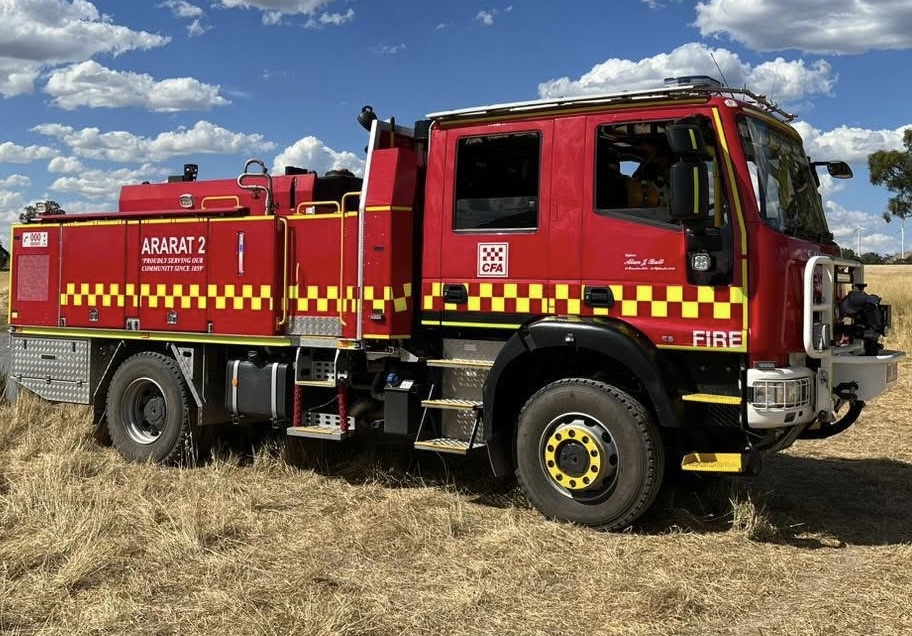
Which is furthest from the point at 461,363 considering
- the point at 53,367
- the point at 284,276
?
the point at 53,367

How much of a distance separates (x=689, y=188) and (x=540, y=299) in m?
1.34

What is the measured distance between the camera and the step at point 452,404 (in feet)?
20.5

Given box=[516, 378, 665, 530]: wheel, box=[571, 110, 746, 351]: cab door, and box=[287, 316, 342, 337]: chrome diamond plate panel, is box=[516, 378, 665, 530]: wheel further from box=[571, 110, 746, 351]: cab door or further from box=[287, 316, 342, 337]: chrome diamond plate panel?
box=[287, 316, 342, 337]: chrome diamond plate panel

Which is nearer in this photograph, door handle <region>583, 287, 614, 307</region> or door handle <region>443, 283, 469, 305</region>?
door handle <region>583, 287, 614, 307</region>

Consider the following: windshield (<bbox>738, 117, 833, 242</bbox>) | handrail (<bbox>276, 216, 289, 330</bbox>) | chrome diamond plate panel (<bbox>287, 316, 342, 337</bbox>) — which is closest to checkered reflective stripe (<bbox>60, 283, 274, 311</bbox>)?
handrail (<bbox>276, 216, 289, 330</bbox>)

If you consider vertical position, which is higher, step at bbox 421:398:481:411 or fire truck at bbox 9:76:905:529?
fire truck at bbox 9:76:905:529

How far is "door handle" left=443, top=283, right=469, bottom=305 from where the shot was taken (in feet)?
20.7

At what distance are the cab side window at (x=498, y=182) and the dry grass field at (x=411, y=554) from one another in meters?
2.02

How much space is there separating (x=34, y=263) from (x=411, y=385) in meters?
4.44

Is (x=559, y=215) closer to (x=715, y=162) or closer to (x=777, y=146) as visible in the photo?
(x=715, y=162)

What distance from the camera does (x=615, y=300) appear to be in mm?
5742

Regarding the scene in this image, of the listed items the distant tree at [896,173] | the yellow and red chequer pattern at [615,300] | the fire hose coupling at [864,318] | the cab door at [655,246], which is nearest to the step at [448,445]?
the yellow and red chequer pattern at [615,300]

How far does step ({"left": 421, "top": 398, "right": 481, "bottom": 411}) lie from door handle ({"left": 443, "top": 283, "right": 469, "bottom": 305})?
718 millimetres

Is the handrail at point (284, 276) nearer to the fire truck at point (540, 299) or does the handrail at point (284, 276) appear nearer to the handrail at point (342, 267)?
the fire truck at point (540, 299)
